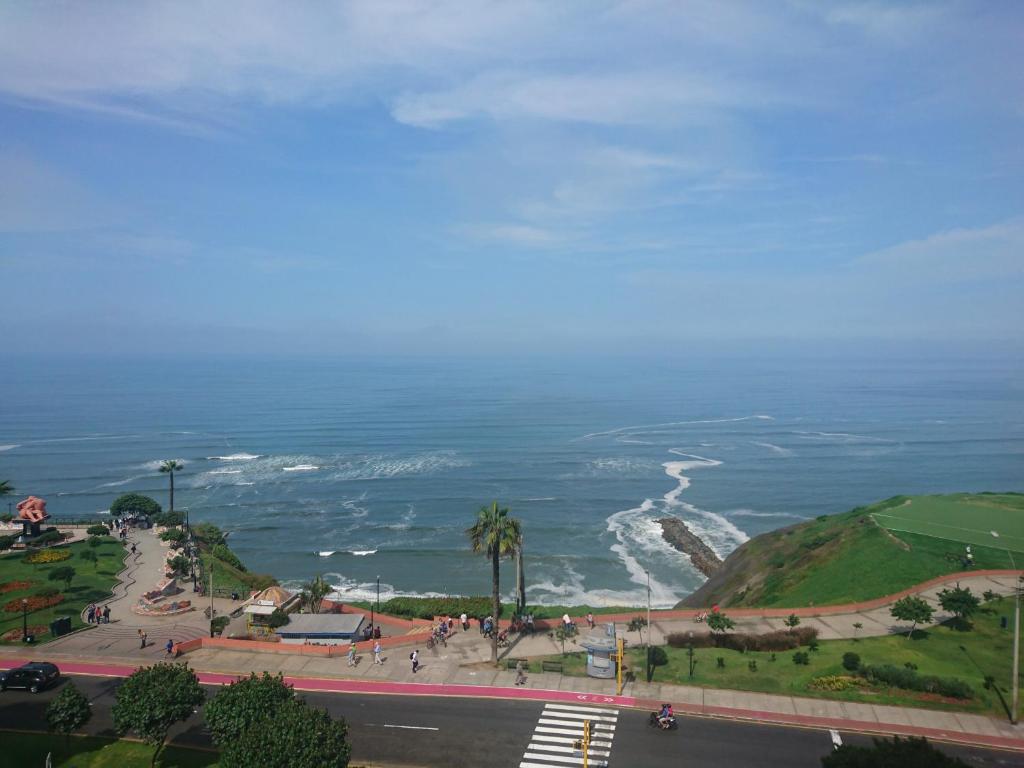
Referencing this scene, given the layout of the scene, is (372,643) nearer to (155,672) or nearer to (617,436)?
(155,672)

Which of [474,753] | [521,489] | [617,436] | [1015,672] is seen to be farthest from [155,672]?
[617,436]

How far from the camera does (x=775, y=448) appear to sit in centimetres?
13638

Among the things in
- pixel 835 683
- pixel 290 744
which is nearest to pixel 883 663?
pixel 835 683

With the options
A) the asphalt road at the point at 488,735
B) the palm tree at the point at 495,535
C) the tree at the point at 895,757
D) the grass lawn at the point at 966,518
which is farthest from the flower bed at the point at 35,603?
the grass lawn at the point at 966,518

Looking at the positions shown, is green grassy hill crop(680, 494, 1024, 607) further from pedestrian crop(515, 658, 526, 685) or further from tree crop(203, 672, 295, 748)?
tree crop(203, 672, 295, 748)

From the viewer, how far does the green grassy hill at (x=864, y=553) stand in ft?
164

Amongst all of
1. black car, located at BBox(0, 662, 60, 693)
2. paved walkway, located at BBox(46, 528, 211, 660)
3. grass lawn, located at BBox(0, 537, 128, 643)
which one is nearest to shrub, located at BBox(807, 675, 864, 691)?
paved walkway, located at BBox(46, 528, 211, 660)

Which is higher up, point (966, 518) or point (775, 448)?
point (966, 518)

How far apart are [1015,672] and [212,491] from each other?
335 ft

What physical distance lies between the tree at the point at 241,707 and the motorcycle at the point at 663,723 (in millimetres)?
16265

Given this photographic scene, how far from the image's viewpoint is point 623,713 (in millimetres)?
34000

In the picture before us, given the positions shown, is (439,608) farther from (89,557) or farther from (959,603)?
(959,603)

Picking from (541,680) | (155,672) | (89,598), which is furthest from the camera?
(89,598)

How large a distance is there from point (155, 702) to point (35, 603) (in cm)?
2924
